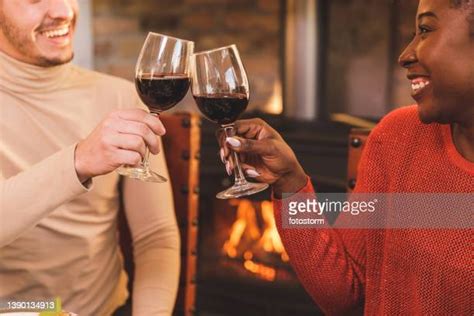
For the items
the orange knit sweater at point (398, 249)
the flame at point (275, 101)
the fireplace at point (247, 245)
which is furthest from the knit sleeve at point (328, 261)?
the flame at point (275, 101)

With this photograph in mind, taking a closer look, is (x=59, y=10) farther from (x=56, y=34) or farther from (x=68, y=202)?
(x=68, y=202)

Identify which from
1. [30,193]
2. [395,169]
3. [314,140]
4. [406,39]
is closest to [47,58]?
[30,193]

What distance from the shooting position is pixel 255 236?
8.27 ft

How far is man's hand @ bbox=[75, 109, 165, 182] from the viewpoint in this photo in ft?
3.57

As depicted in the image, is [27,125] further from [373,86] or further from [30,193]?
[373,86]

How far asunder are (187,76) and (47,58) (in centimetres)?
40

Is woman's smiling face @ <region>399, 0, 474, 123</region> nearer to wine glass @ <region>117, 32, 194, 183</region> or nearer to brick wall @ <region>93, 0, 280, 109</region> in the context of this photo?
wine glass @ <region>117, 32, 194, 183</region>

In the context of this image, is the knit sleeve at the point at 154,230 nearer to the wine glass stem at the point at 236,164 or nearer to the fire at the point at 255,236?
the wine glass stem at the point at 236,164

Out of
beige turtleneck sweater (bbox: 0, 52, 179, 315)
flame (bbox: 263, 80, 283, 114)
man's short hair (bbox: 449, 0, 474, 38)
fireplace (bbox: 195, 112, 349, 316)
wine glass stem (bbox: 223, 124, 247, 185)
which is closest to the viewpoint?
man's short hair (bbox: 449, 0, 474, 38)

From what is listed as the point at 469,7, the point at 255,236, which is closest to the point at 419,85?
the point at 469,7

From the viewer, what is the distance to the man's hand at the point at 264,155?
3.79 ft

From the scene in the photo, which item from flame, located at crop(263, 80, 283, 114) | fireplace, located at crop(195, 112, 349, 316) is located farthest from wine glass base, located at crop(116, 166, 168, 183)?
flame, located at crop(263, 80, 283, 114)

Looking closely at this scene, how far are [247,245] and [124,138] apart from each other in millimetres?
1498

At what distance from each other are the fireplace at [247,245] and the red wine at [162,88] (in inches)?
48.8
